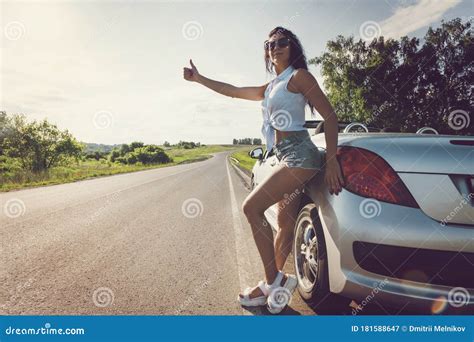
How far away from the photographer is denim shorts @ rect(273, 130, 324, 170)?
8.25 ft

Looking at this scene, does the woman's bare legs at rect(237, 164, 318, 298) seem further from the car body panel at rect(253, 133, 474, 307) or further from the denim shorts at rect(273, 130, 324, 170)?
the car body panel at rect(253, 133, 474, 307)

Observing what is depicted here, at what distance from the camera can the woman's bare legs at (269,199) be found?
8.25ft

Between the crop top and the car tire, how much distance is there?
2.15 feet

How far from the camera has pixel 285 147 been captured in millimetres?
2623

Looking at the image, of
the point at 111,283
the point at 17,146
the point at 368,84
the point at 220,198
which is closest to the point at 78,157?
the point at 17,146

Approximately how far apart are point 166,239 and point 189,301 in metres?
2.10

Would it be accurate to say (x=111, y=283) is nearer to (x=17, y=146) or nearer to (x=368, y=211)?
(x=368, y=211)

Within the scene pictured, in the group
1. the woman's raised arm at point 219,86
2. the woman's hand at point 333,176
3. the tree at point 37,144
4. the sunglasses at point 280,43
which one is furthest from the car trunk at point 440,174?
the tree at point 37,144

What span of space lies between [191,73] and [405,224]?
2.27 meters

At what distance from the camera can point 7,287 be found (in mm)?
2986

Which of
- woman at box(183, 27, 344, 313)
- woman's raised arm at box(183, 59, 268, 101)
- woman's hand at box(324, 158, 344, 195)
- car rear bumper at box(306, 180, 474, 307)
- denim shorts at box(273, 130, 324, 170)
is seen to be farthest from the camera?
woman's raised arm at box(183, 59, 268, 101)

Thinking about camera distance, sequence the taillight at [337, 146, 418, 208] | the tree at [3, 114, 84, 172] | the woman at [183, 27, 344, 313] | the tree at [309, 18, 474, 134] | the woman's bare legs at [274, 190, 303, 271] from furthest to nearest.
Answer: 1. the tree at [3, 114, 84, 172]
2. the tree at [309, 18, 474, 134]
3. the woman's bare legs at [274, 190, 303, 271]
4. the woman at [183, 27, 344, 313]
5. the taillight at [337, 146, 418, 208]

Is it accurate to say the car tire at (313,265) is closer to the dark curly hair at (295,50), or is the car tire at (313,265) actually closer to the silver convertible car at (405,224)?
the silver convertible car at (405,224)

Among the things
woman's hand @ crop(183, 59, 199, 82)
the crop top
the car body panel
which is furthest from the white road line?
woman's hand @ crop(183, 59, 199, 82)
